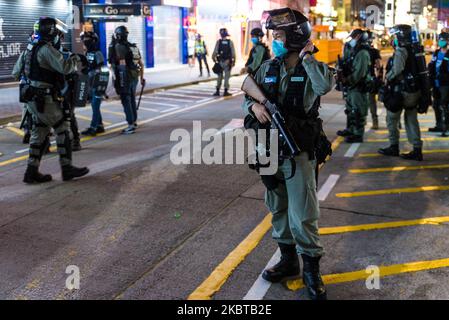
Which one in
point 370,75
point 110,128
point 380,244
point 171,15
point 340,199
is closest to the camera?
point 380,244

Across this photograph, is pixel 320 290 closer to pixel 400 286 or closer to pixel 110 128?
pixel 400 286

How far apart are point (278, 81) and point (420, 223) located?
2425 millimetres

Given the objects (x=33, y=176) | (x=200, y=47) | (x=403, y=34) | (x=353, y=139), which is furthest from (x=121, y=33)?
(x=200, y=47)

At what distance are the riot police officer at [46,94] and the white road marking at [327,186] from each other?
300 cm

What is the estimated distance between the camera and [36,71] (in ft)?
20.7

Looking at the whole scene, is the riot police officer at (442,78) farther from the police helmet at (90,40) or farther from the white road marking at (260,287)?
the white road marking at (260,287)

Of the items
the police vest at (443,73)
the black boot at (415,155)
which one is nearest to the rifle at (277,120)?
the black boot at (415,155)

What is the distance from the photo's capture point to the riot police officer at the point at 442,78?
31.1 feet

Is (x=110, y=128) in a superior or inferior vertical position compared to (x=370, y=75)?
inferior

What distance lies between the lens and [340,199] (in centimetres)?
593

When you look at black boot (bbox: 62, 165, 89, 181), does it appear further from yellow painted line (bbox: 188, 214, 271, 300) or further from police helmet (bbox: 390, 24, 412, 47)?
police helmet (bbox: 390, 24, 412, 47)

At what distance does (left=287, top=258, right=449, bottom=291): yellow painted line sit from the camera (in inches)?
153

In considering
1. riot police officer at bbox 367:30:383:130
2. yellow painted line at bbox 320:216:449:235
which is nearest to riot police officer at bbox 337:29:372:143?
riot police officer at bbox 367:30:383:130
